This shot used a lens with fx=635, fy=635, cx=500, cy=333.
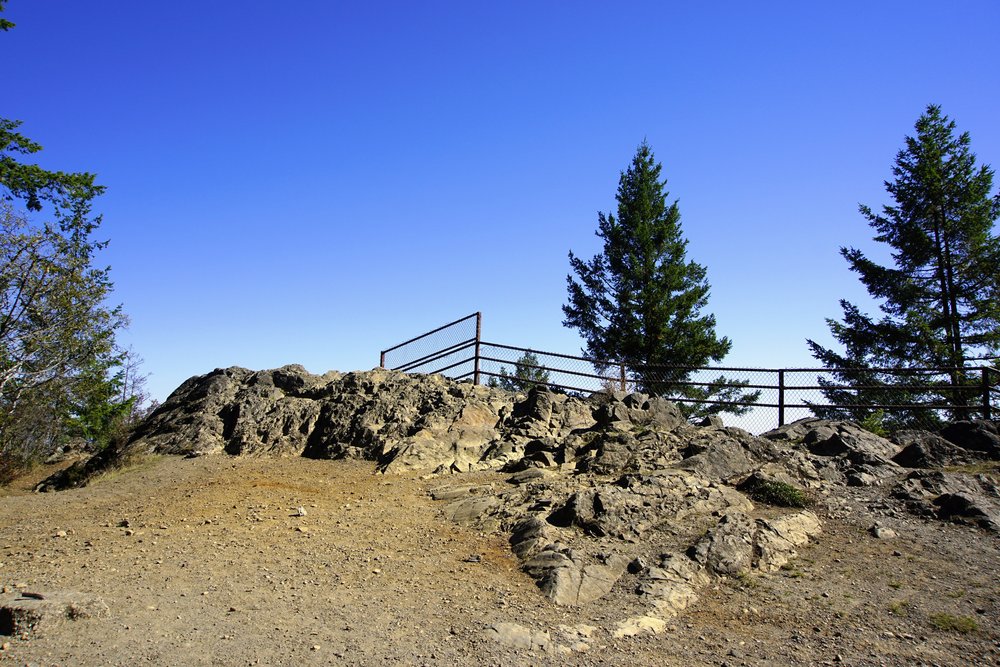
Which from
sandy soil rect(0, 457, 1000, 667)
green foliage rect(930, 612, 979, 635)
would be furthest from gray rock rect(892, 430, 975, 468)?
green foliage rect(930, 612, 979, 635)

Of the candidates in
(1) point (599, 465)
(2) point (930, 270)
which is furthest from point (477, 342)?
(2) point (930, 270)

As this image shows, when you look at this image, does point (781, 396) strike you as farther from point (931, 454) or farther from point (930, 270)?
point (930, 270)

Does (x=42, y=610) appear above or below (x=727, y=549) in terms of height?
below

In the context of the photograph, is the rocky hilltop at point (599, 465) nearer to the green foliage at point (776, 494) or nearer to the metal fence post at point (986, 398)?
the green foliage at point (776, 494)

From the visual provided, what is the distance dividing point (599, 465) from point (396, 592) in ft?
16.0

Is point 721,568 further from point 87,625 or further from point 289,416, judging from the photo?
point 289,416

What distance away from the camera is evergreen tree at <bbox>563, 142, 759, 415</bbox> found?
22.2m

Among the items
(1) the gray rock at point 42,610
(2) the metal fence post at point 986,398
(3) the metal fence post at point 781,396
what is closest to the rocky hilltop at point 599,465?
(3) the metal fence post at point 781,396

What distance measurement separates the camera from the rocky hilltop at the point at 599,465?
752 cm

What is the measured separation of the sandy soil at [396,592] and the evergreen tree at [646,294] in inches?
501

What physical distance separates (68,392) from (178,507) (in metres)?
9.36

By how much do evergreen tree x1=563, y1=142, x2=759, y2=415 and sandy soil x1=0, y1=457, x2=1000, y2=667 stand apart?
12.7 metres

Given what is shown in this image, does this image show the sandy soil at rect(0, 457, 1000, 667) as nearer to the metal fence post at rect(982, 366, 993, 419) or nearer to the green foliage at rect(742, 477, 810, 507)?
the green foliage at rect(742, 477, 810, 507)

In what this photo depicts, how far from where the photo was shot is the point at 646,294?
74.8ft
